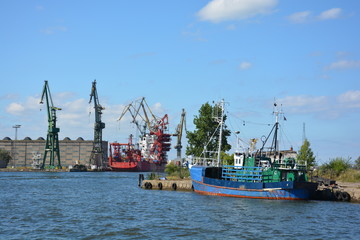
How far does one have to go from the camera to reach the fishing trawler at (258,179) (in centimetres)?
4788

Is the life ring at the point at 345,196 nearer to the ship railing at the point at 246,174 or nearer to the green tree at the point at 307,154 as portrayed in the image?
the ship railing at the point at 246,174

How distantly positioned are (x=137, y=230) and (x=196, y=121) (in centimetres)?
5899

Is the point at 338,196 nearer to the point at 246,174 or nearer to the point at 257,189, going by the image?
the point at 257,189

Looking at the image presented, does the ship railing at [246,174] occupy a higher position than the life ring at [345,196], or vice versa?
the ship railing at [246,174]

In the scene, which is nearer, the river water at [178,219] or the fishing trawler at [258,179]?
the river water at [178,219]

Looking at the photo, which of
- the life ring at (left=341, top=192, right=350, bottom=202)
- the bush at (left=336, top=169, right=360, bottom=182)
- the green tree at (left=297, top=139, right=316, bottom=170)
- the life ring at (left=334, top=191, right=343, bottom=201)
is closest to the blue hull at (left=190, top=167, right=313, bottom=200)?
the life ring at (left=334, top=191, right=343, bottom=201)

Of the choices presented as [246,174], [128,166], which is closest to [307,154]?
[246,174]

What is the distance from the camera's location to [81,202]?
48875mm

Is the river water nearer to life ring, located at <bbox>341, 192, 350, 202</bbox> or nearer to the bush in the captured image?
life ring, located at <bbox>341, 192, 350, 202</bbox>

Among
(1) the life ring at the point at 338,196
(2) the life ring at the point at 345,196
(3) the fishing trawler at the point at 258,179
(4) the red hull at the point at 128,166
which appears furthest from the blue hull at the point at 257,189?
(4) the red hull at the point at 128,166

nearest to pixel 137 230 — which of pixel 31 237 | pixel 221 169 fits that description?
pixel 31 237

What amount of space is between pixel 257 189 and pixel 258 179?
1.41 meters

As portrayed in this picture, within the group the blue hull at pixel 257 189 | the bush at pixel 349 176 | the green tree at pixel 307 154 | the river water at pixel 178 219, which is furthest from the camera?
the green tree at pixel 307 154

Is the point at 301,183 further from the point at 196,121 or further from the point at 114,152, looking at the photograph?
the point at 114,152
